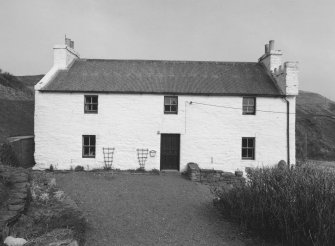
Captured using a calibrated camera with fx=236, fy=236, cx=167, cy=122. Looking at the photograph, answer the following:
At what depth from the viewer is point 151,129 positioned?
14.7m

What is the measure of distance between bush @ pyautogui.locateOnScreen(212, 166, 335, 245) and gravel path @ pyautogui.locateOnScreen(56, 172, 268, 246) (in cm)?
77

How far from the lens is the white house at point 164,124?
47.7ft

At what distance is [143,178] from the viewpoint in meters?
13.2

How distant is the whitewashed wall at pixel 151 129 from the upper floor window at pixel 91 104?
27cm

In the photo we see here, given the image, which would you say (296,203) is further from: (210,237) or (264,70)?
(264,70)

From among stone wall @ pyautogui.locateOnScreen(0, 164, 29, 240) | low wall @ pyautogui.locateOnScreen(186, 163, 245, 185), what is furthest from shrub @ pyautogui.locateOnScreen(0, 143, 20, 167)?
low wall @ pyautogui.locateOnScreen(186, 163, 245, 185)

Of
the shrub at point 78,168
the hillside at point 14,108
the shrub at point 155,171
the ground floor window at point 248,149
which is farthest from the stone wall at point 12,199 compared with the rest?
the ground floor window at point 248,149

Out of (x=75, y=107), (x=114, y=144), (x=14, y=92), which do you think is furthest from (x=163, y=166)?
(x=14, y=92)

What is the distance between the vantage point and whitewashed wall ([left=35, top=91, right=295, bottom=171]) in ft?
47.6

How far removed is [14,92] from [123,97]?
15.1 meters

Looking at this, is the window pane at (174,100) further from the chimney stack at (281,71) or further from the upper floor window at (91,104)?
the chimney stack at (281,71)

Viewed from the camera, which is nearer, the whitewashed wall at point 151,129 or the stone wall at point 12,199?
the stone wall at point 12,199

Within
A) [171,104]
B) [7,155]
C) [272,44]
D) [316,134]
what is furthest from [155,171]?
[316,134]

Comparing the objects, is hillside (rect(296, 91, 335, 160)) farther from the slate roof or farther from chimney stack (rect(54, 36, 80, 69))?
chimney stack (rect(54, 36, 80, 69))
